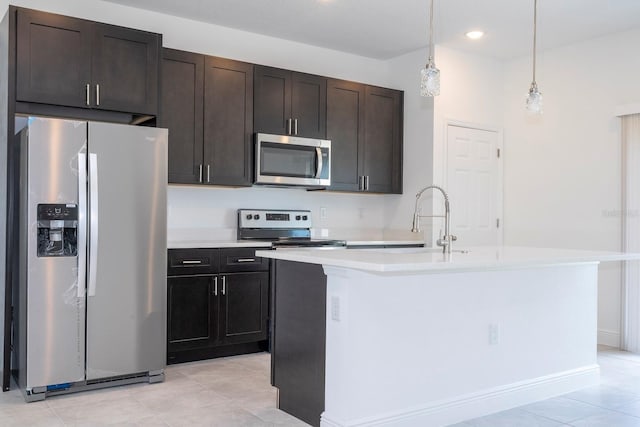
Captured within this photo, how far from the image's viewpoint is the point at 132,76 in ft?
12.9

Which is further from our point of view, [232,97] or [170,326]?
[232,97]

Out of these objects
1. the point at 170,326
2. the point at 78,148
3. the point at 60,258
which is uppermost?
the point at 78,148

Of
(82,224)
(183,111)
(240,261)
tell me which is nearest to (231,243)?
(240,261)

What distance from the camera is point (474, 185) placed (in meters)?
5.68

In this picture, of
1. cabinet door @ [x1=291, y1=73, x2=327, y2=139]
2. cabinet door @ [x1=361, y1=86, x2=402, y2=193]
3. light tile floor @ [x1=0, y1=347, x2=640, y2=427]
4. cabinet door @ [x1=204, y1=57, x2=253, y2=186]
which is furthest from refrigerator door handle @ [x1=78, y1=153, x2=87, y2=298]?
cabinet door @ [x1=361, y1=86, x2=402, y2=193]

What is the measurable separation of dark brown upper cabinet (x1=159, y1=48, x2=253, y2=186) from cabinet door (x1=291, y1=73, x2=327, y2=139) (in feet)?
1.45

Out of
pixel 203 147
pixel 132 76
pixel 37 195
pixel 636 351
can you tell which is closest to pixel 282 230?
pixel 203 147

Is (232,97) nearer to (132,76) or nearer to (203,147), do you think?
(203,147)

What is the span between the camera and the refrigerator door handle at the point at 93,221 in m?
3.49

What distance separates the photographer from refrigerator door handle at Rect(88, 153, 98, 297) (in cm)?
349

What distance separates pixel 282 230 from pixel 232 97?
125 centimetres

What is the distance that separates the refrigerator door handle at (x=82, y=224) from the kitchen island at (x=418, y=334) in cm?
117

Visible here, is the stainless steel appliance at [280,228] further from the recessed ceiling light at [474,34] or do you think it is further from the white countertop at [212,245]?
the recessed ceiling light at [474,34]

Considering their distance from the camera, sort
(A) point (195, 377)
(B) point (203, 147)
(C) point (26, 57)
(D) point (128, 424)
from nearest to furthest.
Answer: (D) point (128, 424)
(C) point (26, 57)
(A) point (195, 377)
(B) point (203, 147)
